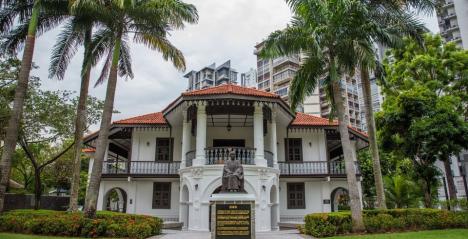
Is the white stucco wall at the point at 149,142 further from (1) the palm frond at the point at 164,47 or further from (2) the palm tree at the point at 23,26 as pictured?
(2) the palm tree at the point at 23,26

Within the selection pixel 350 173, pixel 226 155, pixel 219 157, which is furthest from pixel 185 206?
pixel 350 173

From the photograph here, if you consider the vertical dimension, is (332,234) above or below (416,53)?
below

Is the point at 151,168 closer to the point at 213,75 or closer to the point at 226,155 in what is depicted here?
the point at 226,155

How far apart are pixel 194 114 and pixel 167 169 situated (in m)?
4.31

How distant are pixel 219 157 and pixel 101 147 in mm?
5670

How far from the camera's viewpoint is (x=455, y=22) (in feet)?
157

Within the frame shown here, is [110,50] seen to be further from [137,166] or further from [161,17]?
[137,166]

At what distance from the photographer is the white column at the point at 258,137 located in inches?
640

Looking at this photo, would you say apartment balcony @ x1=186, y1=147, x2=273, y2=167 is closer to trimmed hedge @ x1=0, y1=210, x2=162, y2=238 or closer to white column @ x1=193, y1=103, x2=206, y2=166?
white column @ x1=193, y1=103, x2=206, y2=166

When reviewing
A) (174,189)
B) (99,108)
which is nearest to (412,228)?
(174,189)

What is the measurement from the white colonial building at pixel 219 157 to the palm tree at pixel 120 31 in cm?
310

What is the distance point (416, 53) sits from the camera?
21.8m

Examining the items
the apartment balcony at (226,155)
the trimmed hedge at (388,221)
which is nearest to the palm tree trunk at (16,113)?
the apartment balcony at (226,155)

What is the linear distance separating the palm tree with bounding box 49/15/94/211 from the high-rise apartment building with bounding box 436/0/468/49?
128ft
